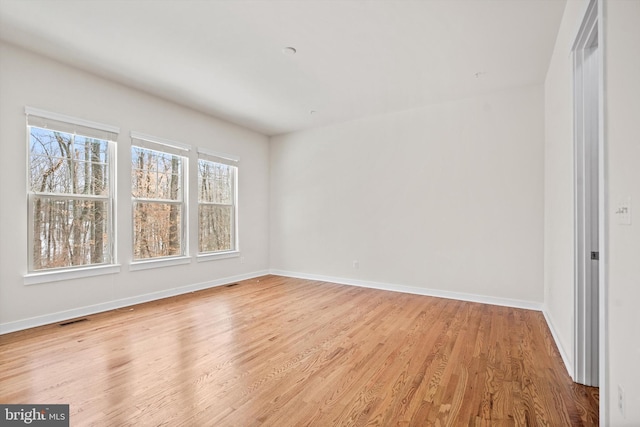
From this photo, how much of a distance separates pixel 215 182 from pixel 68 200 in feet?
7.18

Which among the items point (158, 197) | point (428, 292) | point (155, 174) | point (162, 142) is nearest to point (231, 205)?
point (158, 197)

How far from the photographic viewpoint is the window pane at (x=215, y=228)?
5.20 m

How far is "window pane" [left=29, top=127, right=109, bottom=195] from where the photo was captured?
3.38 metres

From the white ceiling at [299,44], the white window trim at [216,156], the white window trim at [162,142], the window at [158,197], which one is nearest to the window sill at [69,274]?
the window at [158,197]

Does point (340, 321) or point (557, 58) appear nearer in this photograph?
point (557, 58)

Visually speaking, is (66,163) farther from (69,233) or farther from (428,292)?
(428,292)

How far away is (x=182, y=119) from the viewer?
482 centimetres

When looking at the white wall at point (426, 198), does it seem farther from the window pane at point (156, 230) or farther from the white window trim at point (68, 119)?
the white window trim at point (68, 119)

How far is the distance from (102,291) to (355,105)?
4.32m

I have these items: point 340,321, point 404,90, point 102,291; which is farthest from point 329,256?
point 102,291

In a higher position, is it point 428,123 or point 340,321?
point 428,123

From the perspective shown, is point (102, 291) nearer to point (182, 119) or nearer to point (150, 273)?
point (150, 273)

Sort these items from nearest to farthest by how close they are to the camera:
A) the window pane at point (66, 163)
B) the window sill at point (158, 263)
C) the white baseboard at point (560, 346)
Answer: the white baseboard at point (560, 346) < the window pane at point (66, 163) < the window sill at point (158, 263)

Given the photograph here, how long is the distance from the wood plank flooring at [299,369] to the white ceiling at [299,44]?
2905 mm
